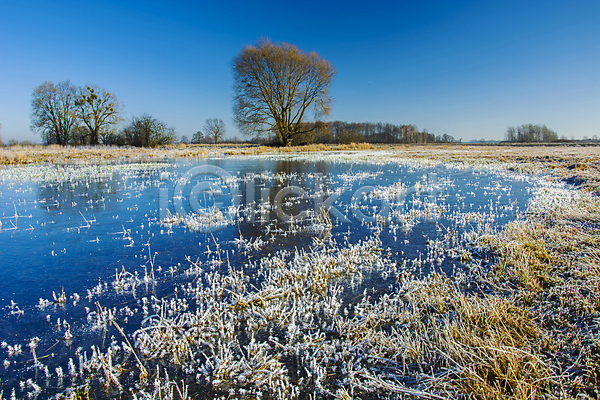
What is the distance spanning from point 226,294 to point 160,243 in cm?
214

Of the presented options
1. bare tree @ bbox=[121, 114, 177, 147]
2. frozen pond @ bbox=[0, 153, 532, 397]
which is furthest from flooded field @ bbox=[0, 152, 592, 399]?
bare tree @ bbox=[121, 114, 177, 147]

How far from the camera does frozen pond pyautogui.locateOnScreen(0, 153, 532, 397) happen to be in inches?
99.1

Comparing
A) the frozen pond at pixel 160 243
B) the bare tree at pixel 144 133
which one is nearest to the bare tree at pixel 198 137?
the bare tree at pixel 144 133

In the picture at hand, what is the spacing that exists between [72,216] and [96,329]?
15.9ft

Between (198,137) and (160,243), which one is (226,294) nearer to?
(160,243)

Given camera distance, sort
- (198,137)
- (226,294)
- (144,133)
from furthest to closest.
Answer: (198,137), (144,133), (226,294)

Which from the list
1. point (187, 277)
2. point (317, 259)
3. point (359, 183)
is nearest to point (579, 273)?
point (317, 259)

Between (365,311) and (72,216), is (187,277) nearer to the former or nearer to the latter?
(365,311)

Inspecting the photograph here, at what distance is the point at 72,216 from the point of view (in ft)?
20.3

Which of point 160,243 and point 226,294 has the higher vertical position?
point 160,243

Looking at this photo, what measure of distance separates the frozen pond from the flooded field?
21 millimetres

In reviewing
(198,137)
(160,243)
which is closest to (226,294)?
(160,243)

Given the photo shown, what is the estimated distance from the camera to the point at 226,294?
3.16 m

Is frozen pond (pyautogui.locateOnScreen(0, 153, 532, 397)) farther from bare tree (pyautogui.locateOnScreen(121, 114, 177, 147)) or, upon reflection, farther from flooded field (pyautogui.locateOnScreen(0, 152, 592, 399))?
bare tree (pyautogui.locateOnScreen(121, 114, 177, 147))
